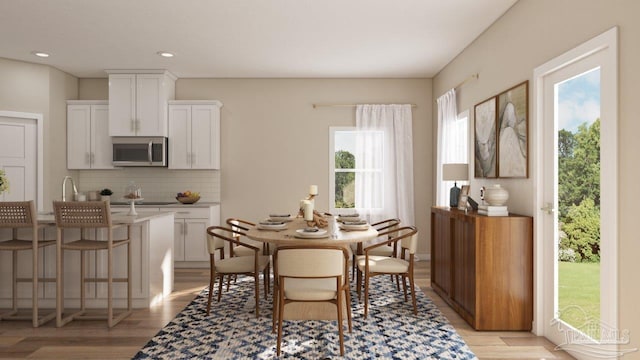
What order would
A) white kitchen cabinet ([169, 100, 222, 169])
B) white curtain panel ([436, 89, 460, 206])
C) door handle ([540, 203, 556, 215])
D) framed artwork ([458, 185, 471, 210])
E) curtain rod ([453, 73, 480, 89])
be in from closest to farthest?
door handle ([540, 203, 556, 215]), framed artwork ([458, 185, 471, 210]), curtain rod ([453, 73, 480, 89]), white curtain panel ([436, 89, 460, 206]), white kitchen cabinet ([169, 100, 222, 169])

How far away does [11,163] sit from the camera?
5.46 meters

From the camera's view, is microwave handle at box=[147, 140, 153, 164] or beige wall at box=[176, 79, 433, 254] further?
beige wall at box=[176, 79, 433, 254]

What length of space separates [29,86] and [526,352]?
6.51 metres

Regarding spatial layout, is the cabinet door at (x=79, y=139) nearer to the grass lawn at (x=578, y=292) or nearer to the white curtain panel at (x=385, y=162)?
the white curtain panel at (x=385, y=162)

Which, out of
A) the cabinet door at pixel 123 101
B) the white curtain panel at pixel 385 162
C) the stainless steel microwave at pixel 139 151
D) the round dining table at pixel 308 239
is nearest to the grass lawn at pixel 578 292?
the round dining table at pixel 308 239

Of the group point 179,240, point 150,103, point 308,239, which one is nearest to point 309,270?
point 308,239

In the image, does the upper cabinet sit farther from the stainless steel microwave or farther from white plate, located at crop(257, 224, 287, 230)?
white plate, located at crop(257, 224, 287, 230)

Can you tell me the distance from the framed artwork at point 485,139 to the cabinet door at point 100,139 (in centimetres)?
503

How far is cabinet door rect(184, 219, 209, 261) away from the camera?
19.0ft

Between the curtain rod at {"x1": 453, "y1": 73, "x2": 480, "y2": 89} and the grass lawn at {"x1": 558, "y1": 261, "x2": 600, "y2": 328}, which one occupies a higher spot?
the curtain rod at {"x1": 453, "y1": 73, "x2": 480, "y2": 89}

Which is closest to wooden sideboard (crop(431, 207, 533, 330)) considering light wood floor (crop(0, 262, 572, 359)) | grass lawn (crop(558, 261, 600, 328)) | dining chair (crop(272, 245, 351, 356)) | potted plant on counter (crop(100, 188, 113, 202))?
light wood floor (crop(0, 262, 572, 359))

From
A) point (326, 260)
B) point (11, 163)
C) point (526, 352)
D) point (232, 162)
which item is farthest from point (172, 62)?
point (526, 352)

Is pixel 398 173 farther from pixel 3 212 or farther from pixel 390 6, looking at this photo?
pixel 3 212

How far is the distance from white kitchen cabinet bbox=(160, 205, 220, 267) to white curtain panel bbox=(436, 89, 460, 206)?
3245 millimetres
